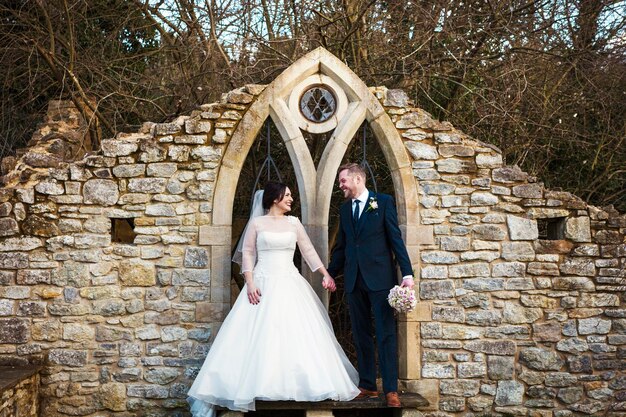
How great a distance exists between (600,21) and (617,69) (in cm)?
54

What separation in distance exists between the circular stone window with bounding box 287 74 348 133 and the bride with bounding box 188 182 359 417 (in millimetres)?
731

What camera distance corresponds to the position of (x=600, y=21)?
24.8 ft

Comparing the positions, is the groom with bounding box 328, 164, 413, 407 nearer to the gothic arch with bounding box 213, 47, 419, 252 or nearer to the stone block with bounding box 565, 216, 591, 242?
the gothic arch with bounding box 213, 47, 419, 252

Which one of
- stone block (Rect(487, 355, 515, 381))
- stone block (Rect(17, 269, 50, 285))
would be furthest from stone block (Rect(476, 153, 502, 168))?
stone block (Rect(17, 269, 50, 285))

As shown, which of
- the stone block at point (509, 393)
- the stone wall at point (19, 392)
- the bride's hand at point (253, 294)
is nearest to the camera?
the stone wall at point (19, 392)

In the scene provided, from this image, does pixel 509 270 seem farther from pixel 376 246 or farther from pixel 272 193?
pixel 272 193

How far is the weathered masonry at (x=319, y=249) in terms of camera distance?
18.0 feet

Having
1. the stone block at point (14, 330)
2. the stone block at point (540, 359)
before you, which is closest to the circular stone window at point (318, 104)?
the stone block at point (540, 359)

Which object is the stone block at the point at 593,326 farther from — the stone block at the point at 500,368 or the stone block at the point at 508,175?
the stone block at the point at 508,175

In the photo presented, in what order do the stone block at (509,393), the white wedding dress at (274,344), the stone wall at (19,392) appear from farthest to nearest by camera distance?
the stone block at (509,393)
the white wedding dress at (274,344)
the stone wall at (19,392)

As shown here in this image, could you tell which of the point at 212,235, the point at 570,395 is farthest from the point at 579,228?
the point at 212,235

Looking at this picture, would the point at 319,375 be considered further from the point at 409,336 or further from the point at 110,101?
the point at 110,101

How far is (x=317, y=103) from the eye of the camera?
5875 millimetres

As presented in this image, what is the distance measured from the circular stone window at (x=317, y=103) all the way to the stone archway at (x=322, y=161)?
27 millimetres
